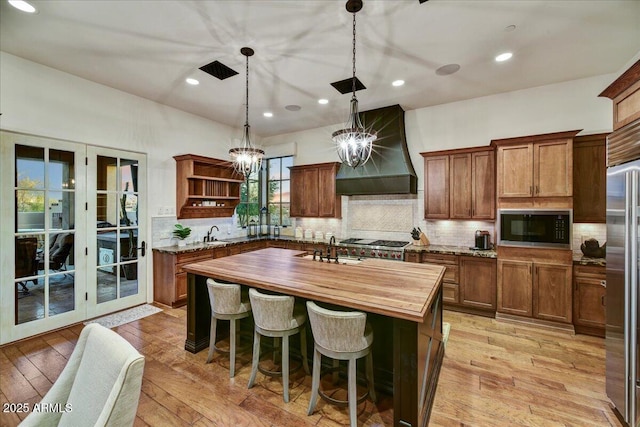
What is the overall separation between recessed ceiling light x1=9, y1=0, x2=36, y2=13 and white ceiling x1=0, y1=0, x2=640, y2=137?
62mm

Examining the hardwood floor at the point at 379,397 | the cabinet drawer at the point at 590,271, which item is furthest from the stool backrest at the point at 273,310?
the cabinet drawer at the point at 590,271

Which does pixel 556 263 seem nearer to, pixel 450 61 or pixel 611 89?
Answer: pixel 611 89

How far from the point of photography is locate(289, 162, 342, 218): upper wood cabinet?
17.8ft

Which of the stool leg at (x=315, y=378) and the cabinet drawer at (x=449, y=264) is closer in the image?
the stool leg at (x=315, y=378)

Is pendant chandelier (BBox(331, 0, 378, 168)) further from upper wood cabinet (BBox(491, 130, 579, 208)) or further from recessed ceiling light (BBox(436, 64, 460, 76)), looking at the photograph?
upper wood cabinet (BBox(491, 130, 579, 208))

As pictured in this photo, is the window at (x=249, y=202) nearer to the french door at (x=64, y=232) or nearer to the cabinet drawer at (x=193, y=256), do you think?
the cabinet drawer at (x=193, y=256)

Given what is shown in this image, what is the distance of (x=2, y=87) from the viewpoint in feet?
9.81

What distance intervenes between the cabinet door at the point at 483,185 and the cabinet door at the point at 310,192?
2.82m

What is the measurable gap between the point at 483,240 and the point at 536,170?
116cm

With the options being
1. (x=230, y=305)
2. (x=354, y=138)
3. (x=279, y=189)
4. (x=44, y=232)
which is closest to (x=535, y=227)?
(x=354, y=138)

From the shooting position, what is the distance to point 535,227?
3.57m

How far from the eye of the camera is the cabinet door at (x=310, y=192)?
563cm

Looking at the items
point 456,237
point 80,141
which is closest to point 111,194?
point 80,141

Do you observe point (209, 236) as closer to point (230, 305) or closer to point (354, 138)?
point (230, 305)
